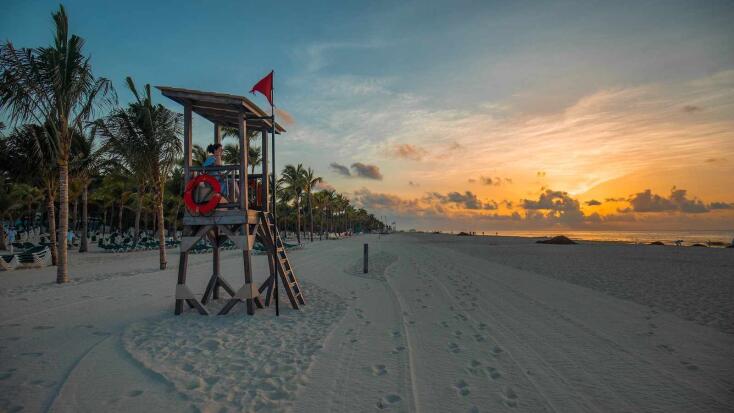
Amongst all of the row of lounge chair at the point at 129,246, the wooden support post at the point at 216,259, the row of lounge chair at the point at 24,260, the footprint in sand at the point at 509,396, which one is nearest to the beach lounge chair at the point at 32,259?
the row of lounge chair at the point at 24,260

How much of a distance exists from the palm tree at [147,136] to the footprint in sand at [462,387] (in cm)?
1517

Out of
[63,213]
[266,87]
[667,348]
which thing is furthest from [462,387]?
[63,213]

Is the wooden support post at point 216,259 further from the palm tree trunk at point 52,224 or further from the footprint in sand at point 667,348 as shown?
the palm tree trunk at point 52,224

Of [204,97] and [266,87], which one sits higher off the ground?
[266,87]

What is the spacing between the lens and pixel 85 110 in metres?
12.0

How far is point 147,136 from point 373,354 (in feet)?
50.6

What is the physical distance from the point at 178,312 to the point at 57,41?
10.00 metres

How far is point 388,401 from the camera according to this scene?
12.9 ft

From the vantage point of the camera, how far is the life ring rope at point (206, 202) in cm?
754

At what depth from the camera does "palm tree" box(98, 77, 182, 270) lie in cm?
1527

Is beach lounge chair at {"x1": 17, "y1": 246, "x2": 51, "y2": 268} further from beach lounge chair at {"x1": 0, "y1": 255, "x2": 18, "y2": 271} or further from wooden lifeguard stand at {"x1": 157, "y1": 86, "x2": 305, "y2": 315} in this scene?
wooden lifeguard stand at {"x1": 157, "y1": 86, "x2": 305, "y2": 315}

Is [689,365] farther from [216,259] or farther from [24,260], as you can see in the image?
[24,260]

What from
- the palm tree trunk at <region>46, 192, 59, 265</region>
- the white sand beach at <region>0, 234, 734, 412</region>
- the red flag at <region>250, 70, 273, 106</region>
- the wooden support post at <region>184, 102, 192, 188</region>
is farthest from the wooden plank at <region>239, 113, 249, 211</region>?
the palm tree trunk at <region>46, 192, 59, 265</region>

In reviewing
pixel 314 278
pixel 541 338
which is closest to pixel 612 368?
pixel 541 338
